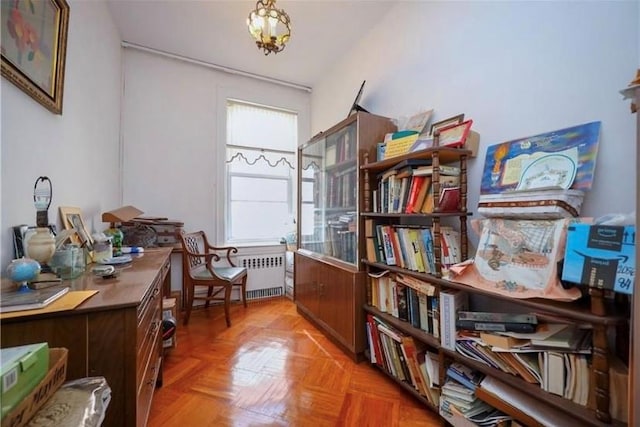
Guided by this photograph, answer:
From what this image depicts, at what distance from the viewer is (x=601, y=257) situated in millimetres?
885

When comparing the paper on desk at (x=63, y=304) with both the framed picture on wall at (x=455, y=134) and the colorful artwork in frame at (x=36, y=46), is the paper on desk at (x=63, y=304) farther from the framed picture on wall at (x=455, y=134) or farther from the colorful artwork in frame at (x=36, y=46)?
the framed picture on wall at (x=455, y=134)

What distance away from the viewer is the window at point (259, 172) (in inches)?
130

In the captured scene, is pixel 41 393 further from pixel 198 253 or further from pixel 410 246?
pixel 198 253

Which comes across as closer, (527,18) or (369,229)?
(527,18)

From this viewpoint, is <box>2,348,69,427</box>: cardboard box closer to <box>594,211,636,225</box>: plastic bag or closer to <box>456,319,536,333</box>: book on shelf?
<box>456,319,536,333</box>: book on shelf

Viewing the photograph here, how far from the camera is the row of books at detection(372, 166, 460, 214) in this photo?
1457 mm

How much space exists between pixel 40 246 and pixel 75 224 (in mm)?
575

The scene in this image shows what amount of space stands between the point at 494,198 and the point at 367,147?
947 millimetres

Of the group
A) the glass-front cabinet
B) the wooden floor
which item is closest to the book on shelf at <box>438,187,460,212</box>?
the glass-front cabinet

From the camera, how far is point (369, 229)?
1912 millimetres

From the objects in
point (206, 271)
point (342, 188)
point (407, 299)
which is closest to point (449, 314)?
point (407, 299)

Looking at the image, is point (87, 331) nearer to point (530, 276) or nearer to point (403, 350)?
point (403, 350)

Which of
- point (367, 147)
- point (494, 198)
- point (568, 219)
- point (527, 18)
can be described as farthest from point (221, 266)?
point (527, 18)

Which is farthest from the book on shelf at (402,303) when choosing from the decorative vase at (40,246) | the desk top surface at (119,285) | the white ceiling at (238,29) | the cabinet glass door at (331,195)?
the white ceiling at (238,29)
